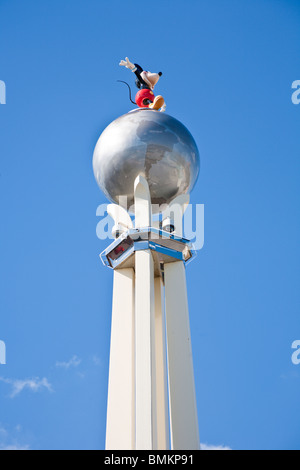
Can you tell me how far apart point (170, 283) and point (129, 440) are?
409cm

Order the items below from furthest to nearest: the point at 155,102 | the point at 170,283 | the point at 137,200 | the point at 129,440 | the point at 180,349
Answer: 1. the point at 155,102
2. the point at 137,200
3. the point at 170,283
4. the point at 180,349
5. the point at 129,440

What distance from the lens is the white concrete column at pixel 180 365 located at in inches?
458

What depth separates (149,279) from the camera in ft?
43.1

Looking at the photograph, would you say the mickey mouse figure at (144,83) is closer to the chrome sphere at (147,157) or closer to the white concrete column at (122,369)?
the chrome sphere at (147,157)

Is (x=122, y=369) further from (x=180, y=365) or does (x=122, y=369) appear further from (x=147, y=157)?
(x=147, y=157)

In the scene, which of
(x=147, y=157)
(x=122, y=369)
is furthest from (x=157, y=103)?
(x=122, y=369)

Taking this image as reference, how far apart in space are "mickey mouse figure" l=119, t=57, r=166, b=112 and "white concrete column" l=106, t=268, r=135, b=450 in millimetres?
5998

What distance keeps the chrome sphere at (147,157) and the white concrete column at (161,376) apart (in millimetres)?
2748

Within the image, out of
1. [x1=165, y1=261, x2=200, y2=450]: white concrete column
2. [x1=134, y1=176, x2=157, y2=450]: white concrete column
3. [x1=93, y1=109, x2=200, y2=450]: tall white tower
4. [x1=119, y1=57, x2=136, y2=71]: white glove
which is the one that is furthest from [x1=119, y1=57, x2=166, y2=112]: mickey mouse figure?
[x1=165, y1=261, x2=200, y2=450]: white concrete column

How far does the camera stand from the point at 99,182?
15859 mm
